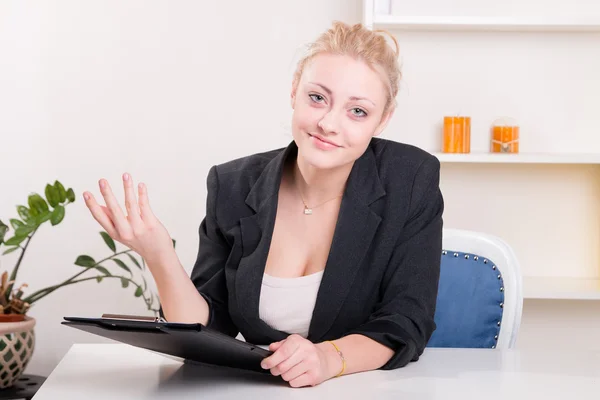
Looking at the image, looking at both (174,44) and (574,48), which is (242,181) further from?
(574,48)

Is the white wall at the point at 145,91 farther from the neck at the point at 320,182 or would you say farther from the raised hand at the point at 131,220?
the raised hand at the point at 131,220

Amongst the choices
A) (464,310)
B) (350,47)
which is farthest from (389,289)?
(350,47)

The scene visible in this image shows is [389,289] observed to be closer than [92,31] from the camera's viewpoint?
Yes

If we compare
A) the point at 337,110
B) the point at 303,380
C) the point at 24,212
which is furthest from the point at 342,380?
the point at 24,212

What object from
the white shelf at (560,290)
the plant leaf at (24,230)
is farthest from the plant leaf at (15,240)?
the white shelf at (560,290)

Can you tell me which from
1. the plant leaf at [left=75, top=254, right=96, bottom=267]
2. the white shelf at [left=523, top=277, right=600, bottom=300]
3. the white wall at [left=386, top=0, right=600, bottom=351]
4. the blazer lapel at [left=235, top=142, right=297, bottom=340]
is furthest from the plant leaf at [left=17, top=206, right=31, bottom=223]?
the white shelf at [left=523, top=277, right=600, bottom=300]

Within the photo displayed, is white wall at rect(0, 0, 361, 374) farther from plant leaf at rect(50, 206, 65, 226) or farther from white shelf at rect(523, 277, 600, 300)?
white shelf at rect(523, 277, 600, 300)

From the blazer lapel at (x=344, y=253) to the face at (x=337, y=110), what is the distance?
0.11 m

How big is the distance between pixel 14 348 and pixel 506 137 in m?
1.82

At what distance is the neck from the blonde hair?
0.17 metres

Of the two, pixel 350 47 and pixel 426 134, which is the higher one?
pixel 350 47

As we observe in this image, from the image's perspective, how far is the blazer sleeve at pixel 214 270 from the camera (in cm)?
169

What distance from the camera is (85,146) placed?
310 centimetres

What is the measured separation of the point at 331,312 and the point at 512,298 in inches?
16.5
